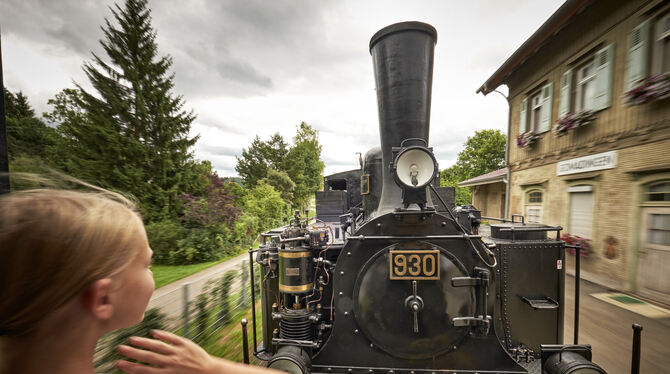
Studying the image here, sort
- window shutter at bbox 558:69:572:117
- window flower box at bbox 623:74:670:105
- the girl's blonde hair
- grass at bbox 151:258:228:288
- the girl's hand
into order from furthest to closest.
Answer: window shutter at bbox 558:69:572:117, grass at bbox 151:258:228:288, window flower box at bbox 623:74:670:105, the girl's hand, the girl's blonde hair

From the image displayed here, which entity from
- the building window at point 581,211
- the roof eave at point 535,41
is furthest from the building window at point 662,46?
the building window at point 581,211

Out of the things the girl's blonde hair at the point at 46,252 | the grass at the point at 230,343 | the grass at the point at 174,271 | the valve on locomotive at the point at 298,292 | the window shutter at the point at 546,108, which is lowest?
the grass at the point at 174,271

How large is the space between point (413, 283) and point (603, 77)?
7604 millimetres

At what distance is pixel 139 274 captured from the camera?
2.48 ft

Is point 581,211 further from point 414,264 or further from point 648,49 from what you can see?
point 414,264

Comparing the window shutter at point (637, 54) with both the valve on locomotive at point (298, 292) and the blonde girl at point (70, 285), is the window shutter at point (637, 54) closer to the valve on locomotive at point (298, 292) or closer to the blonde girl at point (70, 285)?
the valve on locomotive at point (298, 292)

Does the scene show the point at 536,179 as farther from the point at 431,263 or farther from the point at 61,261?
the point at 61,261

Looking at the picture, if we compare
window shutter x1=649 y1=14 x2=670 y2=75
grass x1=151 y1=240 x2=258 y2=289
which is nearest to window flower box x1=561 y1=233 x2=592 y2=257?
window shutter x1=649 y1=14 x2=670 y2=75

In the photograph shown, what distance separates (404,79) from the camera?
8.82ft

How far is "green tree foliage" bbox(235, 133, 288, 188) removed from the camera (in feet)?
91.6

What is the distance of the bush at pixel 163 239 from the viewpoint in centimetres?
799

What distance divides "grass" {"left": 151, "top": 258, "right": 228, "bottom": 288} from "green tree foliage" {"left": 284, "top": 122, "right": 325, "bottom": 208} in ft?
57.3

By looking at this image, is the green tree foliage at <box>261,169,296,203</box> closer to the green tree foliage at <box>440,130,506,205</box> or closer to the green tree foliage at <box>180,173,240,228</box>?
the green tree foliage at <box>180,173,240,228</box>

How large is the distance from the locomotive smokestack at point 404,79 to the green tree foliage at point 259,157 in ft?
85.2
